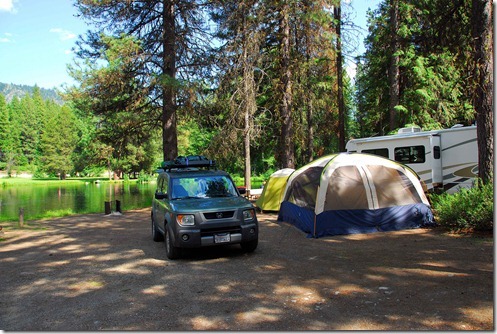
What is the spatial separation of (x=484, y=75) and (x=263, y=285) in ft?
24.9

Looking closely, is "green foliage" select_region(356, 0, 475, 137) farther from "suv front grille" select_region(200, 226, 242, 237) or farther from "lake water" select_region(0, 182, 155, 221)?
"lake water" select_region(0, 182, 155, 221)

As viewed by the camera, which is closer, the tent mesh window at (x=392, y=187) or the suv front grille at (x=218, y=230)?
the suv front grille at (x=218, y=230)

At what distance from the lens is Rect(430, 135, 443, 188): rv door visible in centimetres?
1476

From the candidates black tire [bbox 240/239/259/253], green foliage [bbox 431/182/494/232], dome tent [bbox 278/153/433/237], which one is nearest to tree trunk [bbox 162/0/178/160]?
dome tent [bbox 278/153/433/237]

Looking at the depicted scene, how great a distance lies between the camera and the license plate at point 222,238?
7.34m

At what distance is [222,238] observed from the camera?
7375mm

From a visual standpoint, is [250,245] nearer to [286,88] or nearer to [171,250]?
[171,250]

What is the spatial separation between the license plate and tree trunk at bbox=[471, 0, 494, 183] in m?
6.71

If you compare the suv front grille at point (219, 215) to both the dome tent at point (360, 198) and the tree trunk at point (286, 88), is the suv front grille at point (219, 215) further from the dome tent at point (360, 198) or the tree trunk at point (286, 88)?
the tree trunk at point (286, 88)

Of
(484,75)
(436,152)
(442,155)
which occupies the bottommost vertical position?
(442,155)

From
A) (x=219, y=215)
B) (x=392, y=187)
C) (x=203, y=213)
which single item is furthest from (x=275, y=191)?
(x=203, y=213)

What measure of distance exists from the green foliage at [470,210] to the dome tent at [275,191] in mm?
5626

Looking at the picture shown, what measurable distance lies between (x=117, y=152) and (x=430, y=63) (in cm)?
1686

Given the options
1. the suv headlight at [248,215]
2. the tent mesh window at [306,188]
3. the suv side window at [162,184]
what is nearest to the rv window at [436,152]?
the tent mesh window at [306,188]
